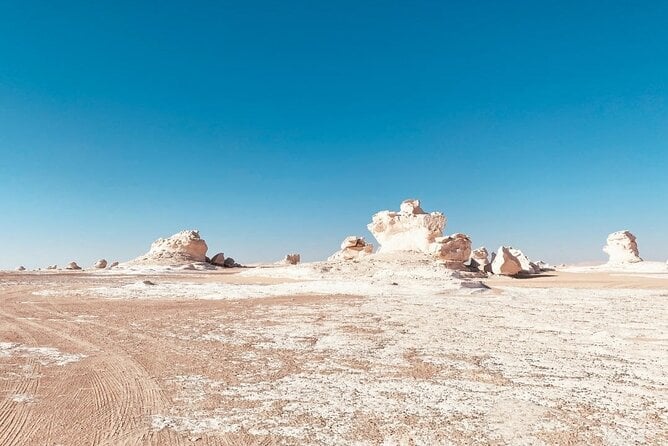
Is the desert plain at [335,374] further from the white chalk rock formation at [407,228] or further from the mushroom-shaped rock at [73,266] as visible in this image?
the mushroom-shaped rock at [73,266]

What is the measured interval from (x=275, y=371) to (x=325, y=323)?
450cm

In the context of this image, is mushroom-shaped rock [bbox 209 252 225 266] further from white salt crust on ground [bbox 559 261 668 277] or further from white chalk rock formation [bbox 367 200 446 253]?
white salt crust on ground [bbox 559 261 668 277]

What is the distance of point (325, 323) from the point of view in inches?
418

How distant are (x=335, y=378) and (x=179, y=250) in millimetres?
48220

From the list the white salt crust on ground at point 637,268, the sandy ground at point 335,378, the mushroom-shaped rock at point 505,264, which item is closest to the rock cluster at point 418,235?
the mushroom-shaped rock at point 505,264

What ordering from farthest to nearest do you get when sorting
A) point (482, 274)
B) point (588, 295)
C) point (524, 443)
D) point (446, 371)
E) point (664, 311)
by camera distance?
point (482, 274) → point (588, 295) → point (664, 311) → point (446, 371) → point (524, 443)

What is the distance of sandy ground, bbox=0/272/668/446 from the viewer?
4.09m

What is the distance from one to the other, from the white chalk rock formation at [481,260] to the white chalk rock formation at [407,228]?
3.79 m

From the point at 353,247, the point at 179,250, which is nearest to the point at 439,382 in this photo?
the point at 353,247

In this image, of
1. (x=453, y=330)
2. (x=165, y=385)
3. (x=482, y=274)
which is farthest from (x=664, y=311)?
(x=482, y=274)

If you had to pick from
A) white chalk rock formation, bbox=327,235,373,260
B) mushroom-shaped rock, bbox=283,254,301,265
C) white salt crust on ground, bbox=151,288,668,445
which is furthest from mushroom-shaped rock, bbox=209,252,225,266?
white salt crust on ground, bbox=151,288,668,445

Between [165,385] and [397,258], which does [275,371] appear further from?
[397,258]

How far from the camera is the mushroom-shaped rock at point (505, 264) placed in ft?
105

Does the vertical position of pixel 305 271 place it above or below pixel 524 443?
above
